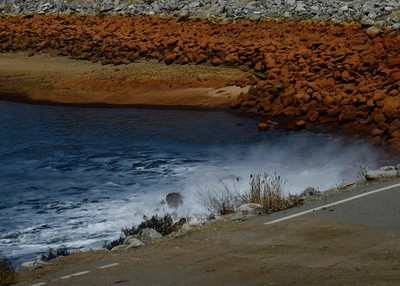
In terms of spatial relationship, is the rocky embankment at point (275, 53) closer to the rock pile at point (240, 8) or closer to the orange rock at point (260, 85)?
the orange rock at point (260, 85)

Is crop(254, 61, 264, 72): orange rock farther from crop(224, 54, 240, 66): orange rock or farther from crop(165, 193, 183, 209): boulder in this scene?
crop(165, 193, 183, 209): boulder

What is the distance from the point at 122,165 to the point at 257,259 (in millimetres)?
13717

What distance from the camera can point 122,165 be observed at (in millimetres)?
22094

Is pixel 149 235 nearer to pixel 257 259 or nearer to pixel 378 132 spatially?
pixel 257 259

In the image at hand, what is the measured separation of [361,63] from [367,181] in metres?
Answer: 16.5

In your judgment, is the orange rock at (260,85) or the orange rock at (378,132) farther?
the orange rock at (260,85)

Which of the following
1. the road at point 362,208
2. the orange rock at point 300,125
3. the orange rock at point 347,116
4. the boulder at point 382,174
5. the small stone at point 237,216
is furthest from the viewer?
the orange rock at point 300,125

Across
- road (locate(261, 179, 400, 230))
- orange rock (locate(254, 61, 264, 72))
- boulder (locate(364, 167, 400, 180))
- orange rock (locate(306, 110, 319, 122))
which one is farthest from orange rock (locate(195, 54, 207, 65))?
road (locate(261, 179, 400, 230))

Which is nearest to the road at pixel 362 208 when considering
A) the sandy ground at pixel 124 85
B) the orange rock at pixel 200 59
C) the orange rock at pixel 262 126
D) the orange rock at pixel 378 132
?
the orange rock at pixel 378 132

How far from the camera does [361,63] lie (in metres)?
29.7

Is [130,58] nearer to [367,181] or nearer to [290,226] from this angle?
[367,181]

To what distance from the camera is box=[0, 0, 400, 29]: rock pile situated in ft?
128

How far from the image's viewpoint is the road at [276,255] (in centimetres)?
784

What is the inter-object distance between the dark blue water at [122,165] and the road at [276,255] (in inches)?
152
